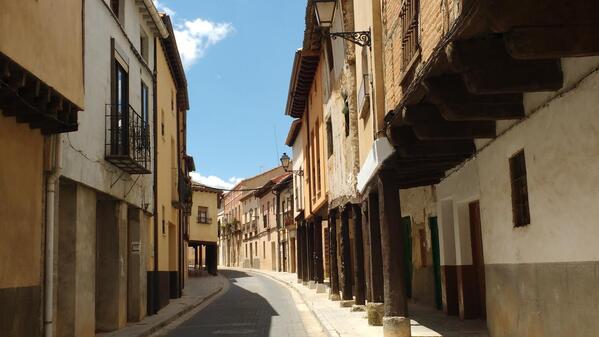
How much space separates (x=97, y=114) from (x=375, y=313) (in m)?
6.49

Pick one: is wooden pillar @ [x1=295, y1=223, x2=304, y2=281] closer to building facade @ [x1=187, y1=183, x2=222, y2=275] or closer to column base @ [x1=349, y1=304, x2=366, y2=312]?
building facade @ [x1=187, y1=183, x2=222, y2=275]

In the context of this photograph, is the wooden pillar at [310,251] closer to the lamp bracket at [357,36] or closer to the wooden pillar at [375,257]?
the wooden pillar at [375,257]

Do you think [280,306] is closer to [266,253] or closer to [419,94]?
[419,94]

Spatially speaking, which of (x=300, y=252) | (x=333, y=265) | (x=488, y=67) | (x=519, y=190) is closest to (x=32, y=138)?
(x=488, y=67)

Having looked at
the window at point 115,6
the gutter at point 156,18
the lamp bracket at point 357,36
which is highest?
the gutter at point 156,18

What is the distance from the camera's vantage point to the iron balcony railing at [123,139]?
42.9ft

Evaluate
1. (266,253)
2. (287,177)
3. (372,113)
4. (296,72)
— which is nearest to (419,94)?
(372,113)

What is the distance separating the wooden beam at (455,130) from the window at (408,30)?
3.27 feet

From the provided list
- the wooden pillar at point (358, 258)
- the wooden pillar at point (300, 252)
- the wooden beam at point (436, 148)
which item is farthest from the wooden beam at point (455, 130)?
the wooden pillar at point (300, 252)

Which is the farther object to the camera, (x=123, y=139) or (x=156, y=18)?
(x=156, y=18)

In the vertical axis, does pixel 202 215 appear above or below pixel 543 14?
above

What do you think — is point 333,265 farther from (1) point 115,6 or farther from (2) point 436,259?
(1) point 115,6

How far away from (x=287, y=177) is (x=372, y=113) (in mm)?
32944

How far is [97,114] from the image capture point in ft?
41.1
